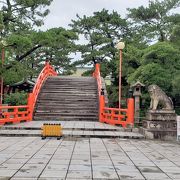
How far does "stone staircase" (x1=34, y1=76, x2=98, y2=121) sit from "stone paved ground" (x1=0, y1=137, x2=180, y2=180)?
7009 millimetres

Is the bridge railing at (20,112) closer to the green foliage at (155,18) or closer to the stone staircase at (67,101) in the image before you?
the stone staircase at (67,101)

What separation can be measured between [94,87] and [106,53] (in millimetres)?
11121

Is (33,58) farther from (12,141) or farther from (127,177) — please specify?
(127,177)

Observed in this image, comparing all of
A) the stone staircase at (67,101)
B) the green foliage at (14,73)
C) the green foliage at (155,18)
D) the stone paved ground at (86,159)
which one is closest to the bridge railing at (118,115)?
the stone staircase at (67,101)

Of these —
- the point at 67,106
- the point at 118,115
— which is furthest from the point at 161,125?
the point at 67,106

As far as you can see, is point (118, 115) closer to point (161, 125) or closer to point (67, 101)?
point (161, 125)

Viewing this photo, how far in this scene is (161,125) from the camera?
529 inches

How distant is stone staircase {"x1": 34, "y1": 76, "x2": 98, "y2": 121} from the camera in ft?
63.5

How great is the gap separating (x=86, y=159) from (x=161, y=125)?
19.4ft

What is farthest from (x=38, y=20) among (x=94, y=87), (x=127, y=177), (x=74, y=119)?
(x=127, y=177)

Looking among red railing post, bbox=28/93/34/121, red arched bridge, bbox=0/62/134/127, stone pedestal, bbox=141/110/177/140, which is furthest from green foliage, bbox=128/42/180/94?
stone pedestal, bbox=141/110/177/140

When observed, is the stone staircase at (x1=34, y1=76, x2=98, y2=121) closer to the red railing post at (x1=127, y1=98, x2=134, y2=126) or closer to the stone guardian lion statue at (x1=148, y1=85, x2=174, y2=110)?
the red railing post at (x1=127, y1=98, x2=134, y2=126)

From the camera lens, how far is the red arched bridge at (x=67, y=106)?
54.0ft

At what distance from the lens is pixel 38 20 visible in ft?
89.8
